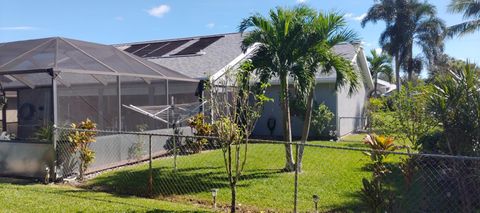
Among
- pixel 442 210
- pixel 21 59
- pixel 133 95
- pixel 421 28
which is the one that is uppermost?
pixel 421 28

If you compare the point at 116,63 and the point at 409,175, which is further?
the point at 116,63

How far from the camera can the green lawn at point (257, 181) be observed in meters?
8.04

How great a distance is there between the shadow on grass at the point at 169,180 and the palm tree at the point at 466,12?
24086mm

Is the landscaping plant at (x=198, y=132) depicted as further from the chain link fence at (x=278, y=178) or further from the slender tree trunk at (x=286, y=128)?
the slender tree trunk at (x=286, y=128)

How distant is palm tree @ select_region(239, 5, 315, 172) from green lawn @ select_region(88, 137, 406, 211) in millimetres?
946

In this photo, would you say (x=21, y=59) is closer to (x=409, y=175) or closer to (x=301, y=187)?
(x=301, y=187)

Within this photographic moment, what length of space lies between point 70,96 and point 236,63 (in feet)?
23.2

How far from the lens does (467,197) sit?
639cm

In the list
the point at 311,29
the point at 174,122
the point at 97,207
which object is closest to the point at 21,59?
the point at 174,122

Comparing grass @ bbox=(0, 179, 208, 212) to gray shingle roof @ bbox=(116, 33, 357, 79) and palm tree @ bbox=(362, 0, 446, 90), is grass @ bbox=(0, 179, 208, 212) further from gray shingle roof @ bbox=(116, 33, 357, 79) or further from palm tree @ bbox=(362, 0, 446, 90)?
palm tree @ bbox=(362, 0, 446, 90)

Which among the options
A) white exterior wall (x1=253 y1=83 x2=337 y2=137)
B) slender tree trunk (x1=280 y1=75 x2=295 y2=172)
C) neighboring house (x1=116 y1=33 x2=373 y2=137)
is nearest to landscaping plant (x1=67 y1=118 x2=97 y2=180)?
slender tree trunk (x1=280 y1=75 x2=295 y2=172)

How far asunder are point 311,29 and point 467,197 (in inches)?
206

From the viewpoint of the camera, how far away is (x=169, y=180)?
9711mm

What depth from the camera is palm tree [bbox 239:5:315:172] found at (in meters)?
10.4
